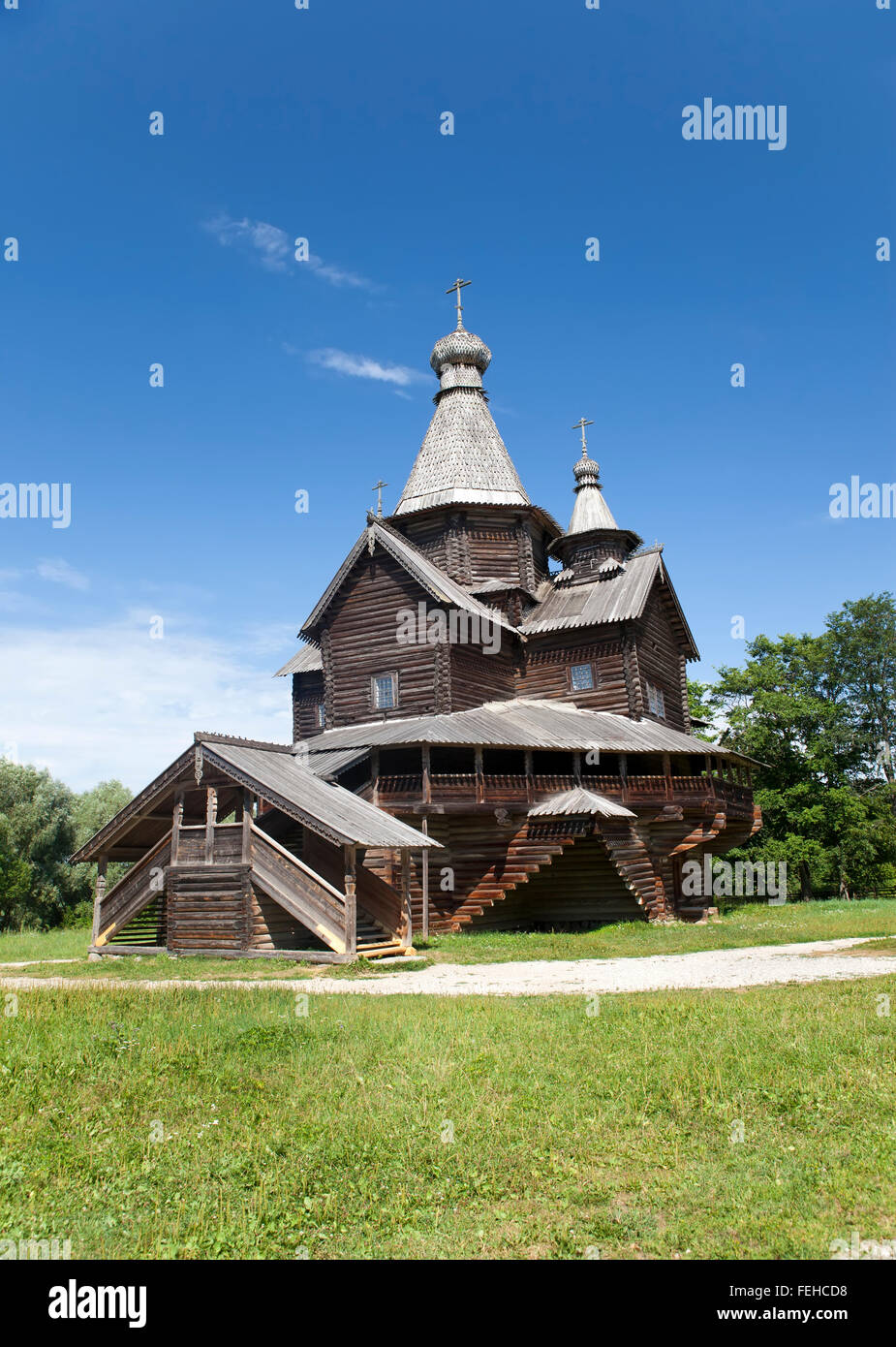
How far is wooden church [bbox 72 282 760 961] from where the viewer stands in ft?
68.8

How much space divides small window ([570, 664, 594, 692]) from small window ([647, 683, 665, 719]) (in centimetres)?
243

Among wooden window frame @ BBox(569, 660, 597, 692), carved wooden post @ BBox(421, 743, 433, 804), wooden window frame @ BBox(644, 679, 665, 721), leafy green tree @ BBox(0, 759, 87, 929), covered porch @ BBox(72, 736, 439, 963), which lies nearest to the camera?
covered porch @ BBox(72, 736, 439, 963)

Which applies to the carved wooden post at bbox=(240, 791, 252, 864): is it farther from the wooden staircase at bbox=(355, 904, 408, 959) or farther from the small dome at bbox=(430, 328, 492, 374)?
the small dome at bbox=(430, 328, 492, 374)

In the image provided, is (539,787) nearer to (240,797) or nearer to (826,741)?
(240,797)

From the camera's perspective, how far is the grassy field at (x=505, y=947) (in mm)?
18219

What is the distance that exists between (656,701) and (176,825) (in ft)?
64.1

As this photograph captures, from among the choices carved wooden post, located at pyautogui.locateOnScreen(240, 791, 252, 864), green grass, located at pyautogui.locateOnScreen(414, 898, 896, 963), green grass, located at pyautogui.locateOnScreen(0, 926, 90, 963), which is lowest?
green grass, located at pyautogui.locateOnScreen(0, 926, 90, 963)

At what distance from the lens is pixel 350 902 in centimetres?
1884

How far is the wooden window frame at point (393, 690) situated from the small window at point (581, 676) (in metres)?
7.03

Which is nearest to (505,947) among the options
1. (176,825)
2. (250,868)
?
(250,868)

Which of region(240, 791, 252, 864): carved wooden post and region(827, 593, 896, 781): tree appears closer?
region(240, 791, 252, 864): carved wooden post

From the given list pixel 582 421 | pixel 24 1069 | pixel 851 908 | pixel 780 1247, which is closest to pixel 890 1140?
pixel 780 1247

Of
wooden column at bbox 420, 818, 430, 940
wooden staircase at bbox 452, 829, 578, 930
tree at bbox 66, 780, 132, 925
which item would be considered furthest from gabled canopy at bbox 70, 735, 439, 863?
tree at bbox 66, 780, 132, 925

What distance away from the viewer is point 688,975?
15.6 m
